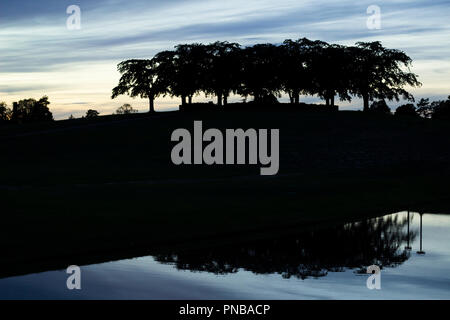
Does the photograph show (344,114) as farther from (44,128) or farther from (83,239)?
(83,239)

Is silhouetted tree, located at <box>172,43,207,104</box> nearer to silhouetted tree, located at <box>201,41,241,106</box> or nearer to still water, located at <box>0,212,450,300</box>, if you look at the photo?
silhouetted tree, located at <box>201,41,241,106</box>

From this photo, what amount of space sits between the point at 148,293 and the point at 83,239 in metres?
7.69

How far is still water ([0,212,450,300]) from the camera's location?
15.5m

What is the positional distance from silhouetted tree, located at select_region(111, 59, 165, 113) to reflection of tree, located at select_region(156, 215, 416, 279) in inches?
3944

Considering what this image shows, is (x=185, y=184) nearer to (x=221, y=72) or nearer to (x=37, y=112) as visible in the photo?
(x=221, y=72)

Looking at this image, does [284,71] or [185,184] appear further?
Result: [284,71]

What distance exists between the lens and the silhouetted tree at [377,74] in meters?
118

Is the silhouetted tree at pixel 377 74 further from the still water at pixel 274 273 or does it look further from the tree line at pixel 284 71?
the still water at pixel 274 273

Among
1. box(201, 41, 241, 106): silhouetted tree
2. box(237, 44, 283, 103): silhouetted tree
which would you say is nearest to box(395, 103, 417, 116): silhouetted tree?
box(237, 44, 283, 103): silhouetted tree

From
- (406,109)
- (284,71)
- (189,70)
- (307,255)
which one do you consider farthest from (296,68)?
(307,255)

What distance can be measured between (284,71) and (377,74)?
63.1ft

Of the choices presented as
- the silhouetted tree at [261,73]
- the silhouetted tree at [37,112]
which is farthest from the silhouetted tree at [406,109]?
the silhouetted tree at [37,112]

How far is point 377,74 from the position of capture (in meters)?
119
